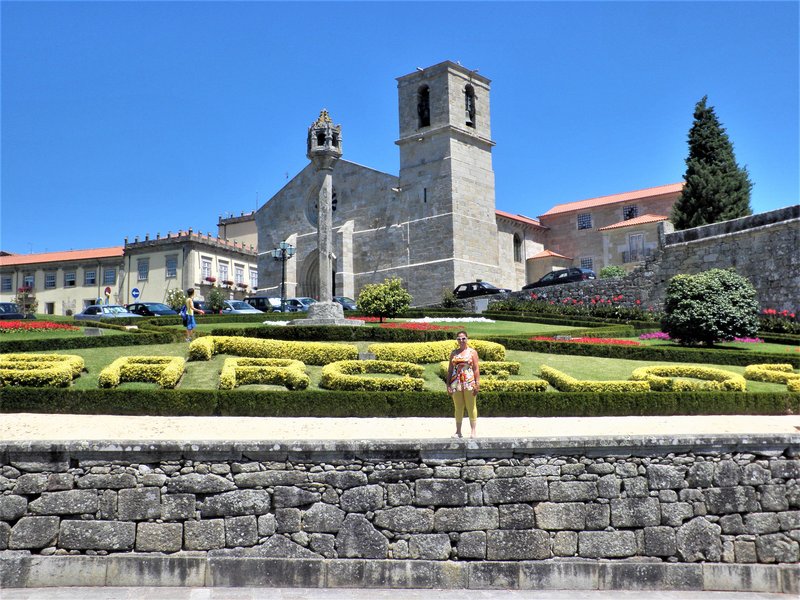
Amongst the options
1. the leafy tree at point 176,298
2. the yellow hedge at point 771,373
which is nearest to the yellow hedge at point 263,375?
the yellow hedge at point 771,373

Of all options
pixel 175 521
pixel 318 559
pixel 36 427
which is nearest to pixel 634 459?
pixel 318 559

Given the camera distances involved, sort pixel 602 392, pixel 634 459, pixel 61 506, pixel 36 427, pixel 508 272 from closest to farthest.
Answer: pixel 61 506, pixel 634 459, pixel 36 427, pixel 602 392, pixel 508 272

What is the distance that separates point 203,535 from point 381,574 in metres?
1.93

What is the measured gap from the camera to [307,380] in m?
13.5

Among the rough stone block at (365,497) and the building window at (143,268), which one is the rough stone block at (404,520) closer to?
the rough stone block at (365,497)

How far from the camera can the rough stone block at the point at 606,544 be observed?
8.19m

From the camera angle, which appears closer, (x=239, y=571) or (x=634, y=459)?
(x=239, y=571)

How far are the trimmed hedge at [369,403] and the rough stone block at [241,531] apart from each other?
14.4ft

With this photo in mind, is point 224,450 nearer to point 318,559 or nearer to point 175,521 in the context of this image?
point 175,521

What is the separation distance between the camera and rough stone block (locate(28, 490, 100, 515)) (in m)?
7.64

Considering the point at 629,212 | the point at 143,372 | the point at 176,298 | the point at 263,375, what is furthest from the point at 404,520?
the point at 176,298

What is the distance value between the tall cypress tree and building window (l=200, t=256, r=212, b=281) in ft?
108

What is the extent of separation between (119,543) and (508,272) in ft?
123

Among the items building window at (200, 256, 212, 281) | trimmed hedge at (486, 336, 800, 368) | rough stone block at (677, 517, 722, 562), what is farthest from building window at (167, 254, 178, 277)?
rough stone block at (677, 517, 722, 562)
